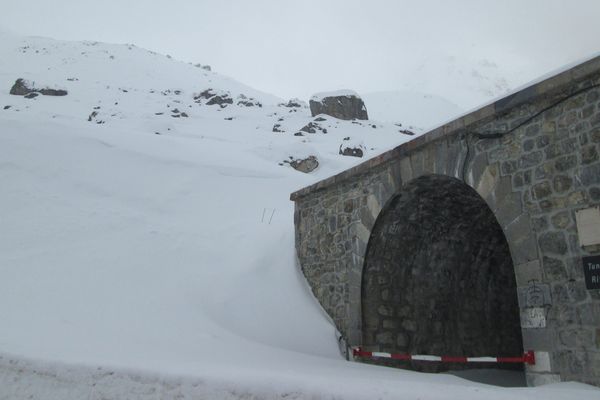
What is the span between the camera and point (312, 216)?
329 inches

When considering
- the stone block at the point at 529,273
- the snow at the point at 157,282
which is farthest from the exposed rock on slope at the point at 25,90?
the stone block at the point at 529,273

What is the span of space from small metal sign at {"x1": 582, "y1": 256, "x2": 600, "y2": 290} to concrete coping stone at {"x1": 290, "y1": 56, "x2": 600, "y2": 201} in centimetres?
161

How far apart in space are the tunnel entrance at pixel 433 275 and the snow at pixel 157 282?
86 centimetres

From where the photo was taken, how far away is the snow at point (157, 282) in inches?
141

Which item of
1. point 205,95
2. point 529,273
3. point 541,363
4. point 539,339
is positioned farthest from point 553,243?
point 205,95

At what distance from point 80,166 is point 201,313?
6.12 m

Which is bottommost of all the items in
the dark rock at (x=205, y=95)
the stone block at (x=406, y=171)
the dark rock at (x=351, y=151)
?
the stone block at (x=406, y=171)

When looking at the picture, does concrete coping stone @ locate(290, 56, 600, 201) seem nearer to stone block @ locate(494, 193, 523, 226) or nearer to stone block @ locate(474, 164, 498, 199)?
stone block @ locate(474, 164, 498, 199)

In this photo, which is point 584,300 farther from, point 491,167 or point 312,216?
point 312,216

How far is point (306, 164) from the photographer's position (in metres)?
19.8

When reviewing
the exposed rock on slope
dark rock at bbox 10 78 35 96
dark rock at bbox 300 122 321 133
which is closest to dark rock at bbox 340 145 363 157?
dark rock at bbox 300 122 321 133

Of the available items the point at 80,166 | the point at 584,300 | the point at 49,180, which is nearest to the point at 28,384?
the point at 584,300

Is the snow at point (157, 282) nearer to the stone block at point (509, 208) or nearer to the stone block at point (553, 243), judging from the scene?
the stone block at point (553, 243)

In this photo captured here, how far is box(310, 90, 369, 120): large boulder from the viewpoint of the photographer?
1507 inches
